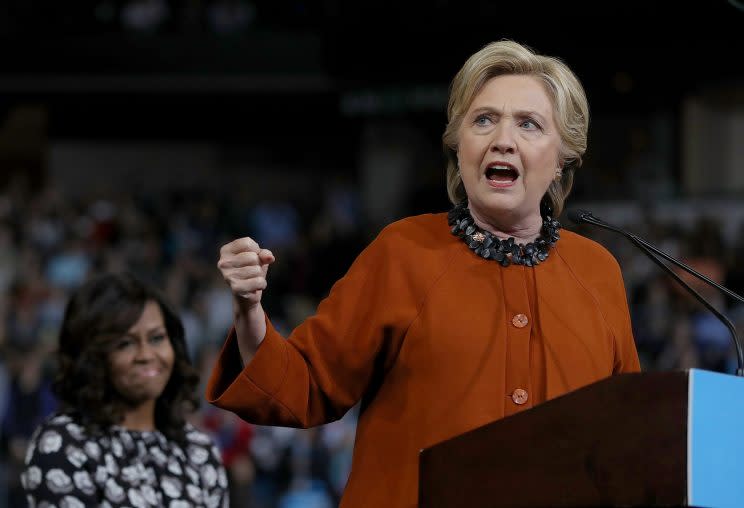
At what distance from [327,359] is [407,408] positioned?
0.16 meters

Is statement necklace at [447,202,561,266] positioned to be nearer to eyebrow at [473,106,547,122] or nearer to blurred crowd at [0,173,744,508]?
eyebrow at [473,106,547,122]

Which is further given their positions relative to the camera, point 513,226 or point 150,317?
point 150,317

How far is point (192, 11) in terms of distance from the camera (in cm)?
1438

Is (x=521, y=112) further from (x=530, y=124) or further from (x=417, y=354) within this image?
(x=417, y=354)

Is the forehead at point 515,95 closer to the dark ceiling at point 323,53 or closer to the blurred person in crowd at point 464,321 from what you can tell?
the blurred person in crowd at point 464,321

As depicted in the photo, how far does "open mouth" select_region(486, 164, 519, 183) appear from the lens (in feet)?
7.66

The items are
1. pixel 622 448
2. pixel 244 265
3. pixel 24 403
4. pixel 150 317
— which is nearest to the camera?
pixel 622 448

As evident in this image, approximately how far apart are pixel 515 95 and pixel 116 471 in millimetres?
1444

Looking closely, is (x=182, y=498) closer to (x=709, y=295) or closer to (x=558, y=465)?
(x=558, y=465)

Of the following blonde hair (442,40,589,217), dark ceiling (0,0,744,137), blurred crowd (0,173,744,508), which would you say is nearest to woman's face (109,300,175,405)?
blonde hair (442,40,589,217)

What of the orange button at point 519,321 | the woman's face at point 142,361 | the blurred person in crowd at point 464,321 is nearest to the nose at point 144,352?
the woman's face at point 142,361

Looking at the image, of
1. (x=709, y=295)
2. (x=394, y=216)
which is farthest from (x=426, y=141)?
(x=709, y=295)

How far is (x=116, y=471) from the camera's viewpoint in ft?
10.6

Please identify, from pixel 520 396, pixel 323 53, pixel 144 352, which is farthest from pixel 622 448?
pixel 323 53
